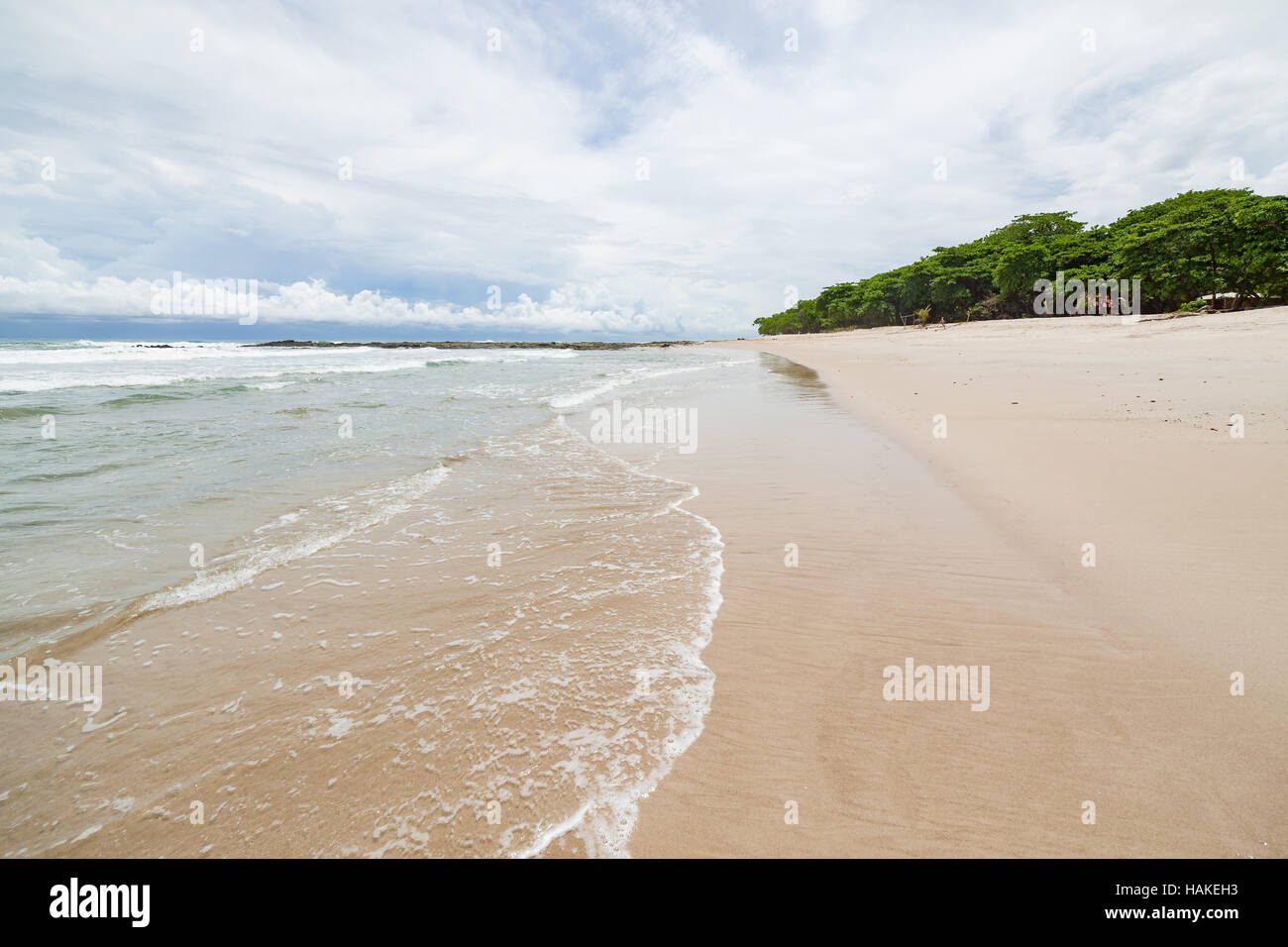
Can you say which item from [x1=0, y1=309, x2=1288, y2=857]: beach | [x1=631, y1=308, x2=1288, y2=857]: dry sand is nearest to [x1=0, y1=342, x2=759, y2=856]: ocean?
[x1=0, y1=309, x2=1288, y2=857]: beach

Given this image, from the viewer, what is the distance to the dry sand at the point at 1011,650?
2.02 m

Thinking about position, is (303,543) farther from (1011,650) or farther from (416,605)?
(1011,650)

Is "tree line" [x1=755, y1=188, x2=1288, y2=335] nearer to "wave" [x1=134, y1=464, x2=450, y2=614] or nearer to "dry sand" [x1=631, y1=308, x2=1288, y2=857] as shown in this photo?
"dry sand" [x1=631, y1=308, x2=1288, y2=857]

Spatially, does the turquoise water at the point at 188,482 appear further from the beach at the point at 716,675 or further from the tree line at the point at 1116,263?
the tree line at the point at 1116,263

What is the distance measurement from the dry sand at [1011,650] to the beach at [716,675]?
18mm

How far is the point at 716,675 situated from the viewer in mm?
3006

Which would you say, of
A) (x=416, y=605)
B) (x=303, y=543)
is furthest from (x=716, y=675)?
(x=303, y=543)

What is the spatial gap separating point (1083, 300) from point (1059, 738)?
5224 cm

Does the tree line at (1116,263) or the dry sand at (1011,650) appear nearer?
the dry sand at (1011,650)

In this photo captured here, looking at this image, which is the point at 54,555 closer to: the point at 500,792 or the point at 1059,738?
the point at 500,792

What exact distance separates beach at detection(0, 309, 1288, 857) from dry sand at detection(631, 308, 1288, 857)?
2cm

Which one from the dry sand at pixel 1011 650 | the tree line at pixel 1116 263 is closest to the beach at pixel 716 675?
the dry sand at pixel 1011 650
